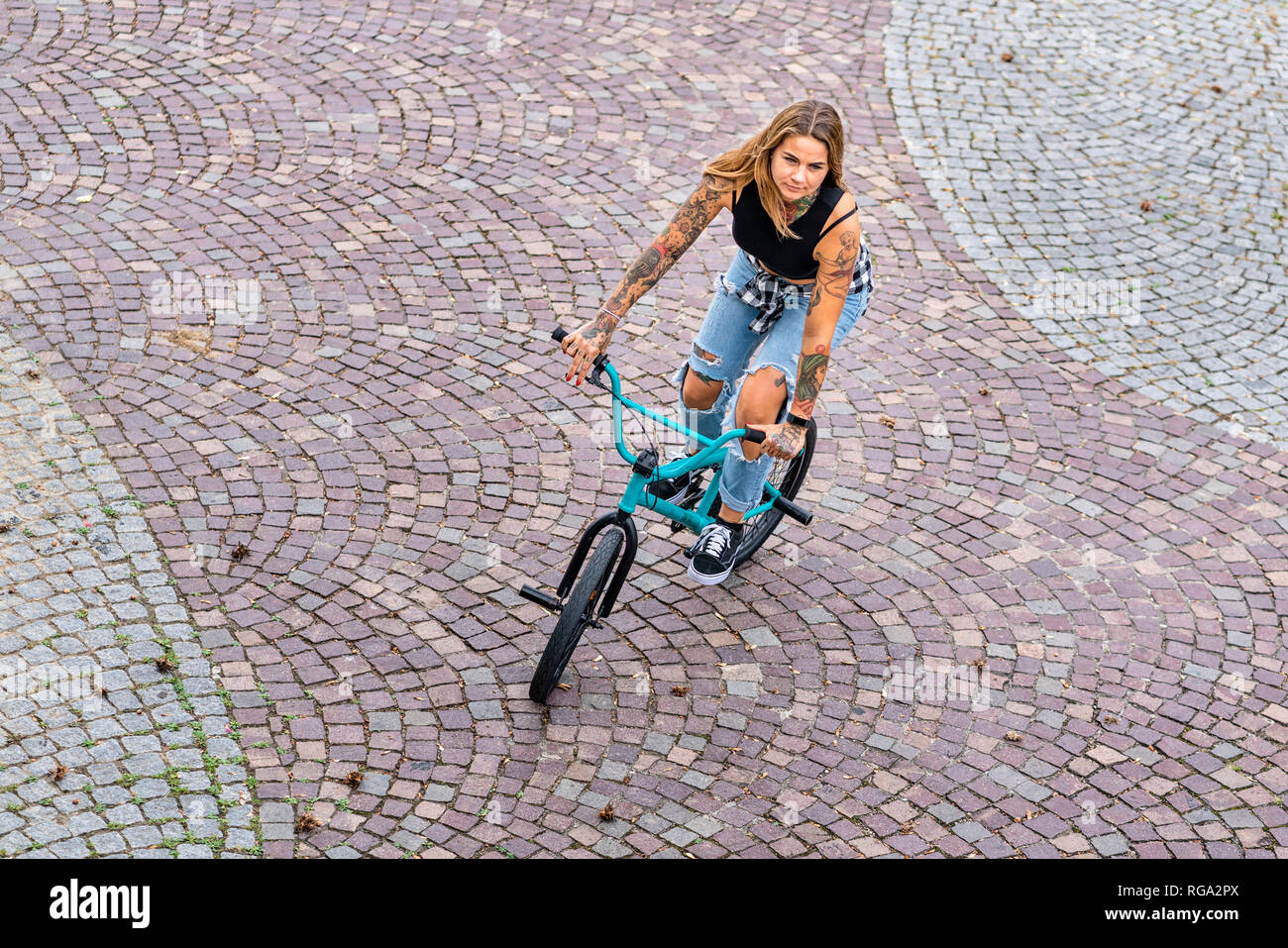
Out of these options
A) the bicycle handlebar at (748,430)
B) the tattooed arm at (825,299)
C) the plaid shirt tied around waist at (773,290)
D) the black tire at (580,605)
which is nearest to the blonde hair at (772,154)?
the tattooed arm at (825,299)

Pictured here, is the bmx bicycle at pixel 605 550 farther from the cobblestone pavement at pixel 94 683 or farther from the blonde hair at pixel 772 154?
the cobblestone pavement at pixel 94 683

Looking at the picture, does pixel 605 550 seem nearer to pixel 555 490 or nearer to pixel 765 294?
pixel 765 294

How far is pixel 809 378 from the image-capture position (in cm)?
514

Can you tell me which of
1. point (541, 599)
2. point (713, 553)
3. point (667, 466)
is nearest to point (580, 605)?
point (541, 599)

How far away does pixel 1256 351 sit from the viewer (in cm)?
811

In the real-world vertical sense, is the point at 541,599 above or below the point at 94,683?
above

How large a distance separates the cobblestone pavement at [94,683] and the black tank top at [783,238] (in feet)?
9.07

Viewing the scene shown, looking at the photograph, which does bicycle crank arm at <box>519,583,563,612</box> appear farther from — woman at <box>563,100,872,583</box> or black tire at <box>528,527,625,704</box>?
woman at <box>563,100,872,583</box>

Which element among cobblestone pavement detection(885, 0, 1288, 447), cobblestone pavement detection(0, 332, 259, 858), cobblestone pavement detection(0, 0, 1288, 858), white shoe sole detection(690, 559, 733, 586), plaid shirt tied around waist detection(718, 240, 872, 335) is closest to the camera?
cobblestone pavement detection(0, 332, 259, 858)

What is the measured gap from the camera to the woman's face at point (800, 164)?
4914 mm

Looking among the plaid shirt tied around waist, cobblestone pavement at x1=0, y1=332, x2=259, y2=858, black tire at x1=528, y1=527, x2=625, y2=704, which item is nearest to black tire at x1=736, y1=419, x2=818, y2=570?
the plaid shirt tied around waist

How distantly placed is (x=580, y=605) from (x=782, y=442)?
100 cm

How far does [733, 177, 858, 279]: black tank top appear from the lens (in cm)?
509

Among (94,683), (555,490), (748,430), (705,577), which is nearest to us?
(748,430)
